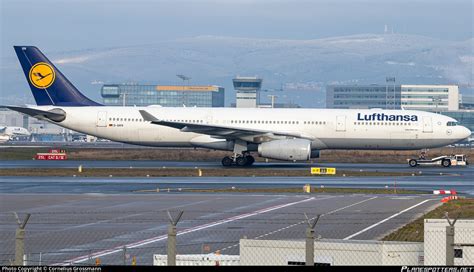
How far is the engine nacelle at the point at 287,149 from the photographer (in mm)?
62719

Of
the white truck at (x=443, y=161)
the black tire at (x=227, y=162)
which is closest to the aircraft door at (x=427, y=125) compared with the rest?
the white truck at (x=443, y=161)

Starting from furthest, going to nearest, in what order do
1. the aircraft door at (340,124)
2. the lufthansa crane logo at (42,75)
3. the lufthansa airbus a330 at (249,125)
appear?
the lufthansa crane logo at (42,75), the aircraft door at (340,124), the lufthansa airbus a330 at (249,125)

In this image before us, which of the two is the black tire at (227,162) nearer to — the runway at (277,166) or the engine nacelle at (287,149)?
the runway at (277,166)

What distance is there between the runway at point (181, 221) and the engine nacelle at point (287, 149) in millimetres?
19335

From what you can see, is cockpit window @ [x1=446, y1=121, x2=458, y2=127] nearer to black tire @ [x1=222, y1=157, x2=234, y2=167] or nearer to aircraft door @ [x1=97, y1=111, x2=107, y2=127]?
black tire @ [x1=222, y1=157, x2=234, y2=167]

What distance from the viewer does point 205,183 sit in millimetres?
50719

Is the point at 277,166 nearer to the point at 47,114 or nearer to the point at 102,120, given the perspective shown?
the point at 102,120

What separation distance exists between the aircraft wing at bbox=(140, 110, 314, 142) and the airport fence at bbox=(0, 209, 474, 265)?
93.0 ft

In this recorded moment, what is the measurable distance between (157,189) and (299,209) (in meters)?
11.1

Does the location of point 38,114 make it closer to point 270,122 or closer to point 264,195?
point 270,122

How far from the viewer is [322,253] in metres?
19.8

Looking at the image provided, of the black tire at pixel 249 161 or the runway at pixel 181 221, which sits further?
the black tire at pixel 249 161

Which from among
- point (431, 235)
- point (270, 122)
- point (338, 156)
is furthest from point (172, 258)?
point (338, 156)

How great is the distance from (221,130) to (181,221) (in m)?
32.1
